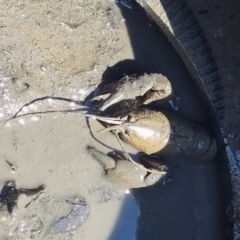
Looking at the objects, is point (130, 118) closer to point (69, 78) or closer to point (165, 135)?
point (165, 135)

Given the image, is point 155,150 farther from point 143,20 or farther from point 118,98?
point 143,20

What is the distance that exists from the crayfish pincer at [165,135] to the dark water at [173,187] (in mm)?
91

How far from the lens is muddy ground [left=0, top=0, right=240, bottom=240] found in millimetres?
3264

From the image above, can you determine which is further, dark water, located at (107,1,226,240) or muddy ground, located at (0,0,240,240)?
dark water, located at (107,1,226,240)

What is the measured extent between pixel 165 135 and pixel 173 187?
362 millimetres

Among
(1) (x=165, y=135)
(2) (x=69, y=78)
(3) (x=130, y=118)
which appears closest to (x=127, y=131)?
(3) (x=130, y=118)

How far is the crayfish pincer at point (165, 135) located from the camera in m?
3.27

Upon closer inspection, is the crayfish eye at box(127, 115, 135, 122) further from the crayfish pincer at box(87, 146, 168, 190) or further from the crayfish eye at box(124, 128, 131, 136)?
the crayfish pincer at box(87, 146, 168, 190)

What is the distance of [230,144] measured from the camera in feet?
11.1

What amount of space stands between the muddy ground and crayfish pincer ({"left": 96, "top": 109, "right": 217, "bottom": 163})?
0.15 metres

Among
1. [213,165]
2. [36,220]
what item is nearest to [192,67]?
[213,165]

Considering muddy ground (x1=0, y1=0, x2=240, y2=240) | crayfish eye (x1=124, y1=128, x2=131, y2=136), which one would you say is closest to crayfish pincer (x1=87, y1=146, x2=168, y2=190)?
muddy ground (x1=0, y1=0, x2=240, y2=240)

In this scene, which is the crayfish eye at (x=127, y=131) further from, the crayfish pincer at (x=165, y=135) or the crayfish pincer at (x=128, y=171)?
the crayfish pincer at (x=128, y=171)

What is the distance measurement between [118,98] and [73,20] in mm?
550
